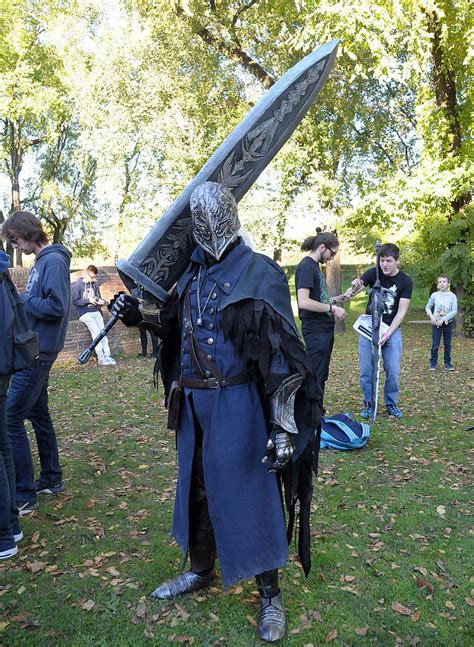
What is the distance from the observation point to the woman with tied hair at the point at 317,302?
17.5ft

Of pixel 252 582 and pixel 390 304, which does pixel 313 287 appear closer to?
pixel 390 304

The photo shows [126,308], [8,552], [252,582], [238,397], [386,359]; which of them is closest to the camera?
[238,397]

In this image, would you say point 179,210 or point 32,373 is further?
point 32,373

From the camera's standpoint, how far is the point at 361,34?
11.3 metres

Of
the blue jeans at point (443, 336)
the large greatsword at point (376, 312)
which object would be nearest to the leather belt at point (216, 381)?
the large greatsword at point (376, 312)

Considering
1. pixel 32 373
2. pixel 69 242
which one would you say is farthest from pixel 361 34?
pixel 69 242

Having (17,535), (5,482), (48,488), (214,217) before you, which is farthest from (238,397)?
(48,488)

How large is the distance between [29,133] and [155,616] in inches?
1192

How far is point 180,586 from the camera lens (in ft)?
10.8

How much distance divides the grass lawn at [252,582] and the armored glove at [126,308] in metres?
1.62

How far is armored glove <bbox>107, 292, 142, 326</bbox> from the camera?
2.85 metres

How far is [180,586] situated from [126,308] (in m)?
1.62

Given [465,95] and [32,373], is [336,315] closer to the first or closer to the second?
[32,373]

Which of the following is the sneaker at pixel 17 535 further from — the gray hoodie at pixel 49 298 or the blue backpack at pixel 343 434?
the blue backpack at pixel 343 434
